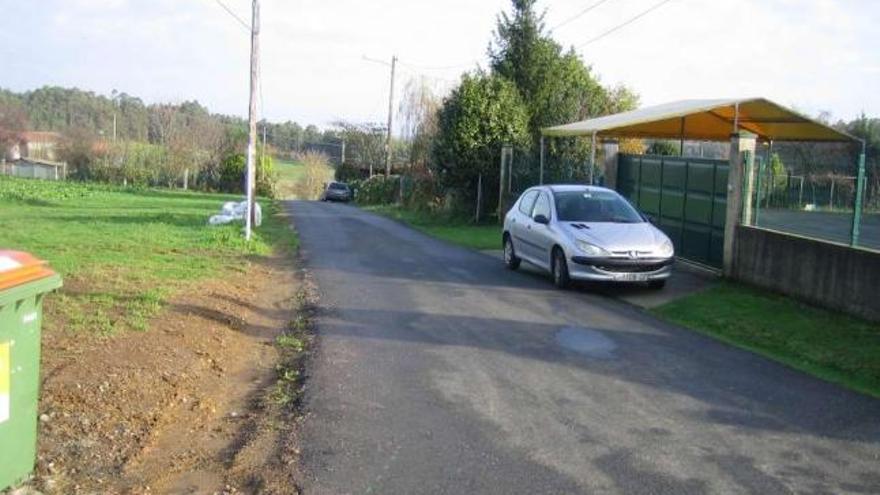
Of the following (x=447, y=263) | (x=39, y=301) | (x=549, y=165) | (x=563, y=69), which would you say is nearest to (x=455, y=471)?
(x=39, y=301)

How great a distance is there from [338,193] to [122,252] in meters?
42.7

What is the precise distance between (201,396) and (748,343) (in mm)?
5787

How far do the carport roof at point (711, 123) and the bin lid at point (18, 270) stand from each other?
548 inches

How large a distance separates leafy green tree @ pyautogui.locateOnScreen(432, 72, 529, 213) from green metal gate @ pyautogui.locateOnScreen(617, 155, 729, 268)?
31.5 ft

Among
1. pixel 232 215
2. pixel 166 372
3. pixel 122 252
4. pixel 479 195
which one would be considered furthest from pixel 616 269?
pixel 479 195

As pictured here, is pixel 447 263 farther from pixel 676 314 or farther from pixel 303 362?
pixel 303 362

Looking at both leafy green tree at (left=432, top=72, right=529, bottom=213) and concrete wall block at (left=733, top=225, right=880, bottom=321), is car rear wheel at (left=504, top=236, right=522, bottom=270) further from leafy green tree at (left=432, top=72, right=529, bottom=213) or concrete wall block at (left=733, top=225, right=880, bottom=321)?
leafy green tree at (left=432, top=72, right=529, bottom=213)

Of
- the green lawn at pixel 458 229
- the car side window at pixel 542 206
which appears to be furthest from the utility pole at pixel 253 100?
the car side window at pixel 542 206

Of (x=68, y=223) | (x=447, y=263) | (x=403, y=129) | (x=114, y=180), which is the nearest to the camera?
(x=447, y=263)

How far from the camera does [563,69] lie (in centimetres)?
2988

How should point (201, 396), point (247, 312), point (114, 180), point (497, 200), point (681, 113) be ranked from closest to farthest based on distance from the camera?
point (201, 396)
point (247, 312)
point (681, 113)
point (497, 200)
point (114, 180)

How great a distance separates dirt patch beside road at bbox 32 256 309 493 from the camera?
5.00 m

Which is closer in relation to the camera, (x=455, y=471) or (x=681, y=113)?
(x=455, y=471)

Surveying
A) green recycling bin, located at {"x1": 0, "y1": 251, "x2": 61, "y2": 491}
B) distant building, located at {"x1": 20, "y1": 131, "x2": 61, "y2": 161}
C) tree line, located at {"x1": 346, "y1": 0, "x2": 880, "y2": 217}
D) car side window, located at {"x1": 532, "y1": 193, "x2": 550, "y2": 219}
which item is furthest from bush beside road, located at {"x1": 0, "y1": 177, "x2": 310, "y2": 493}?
distant building, located at {"x1": 20, "y1": 131, "x2": 61, "y2": 161}
